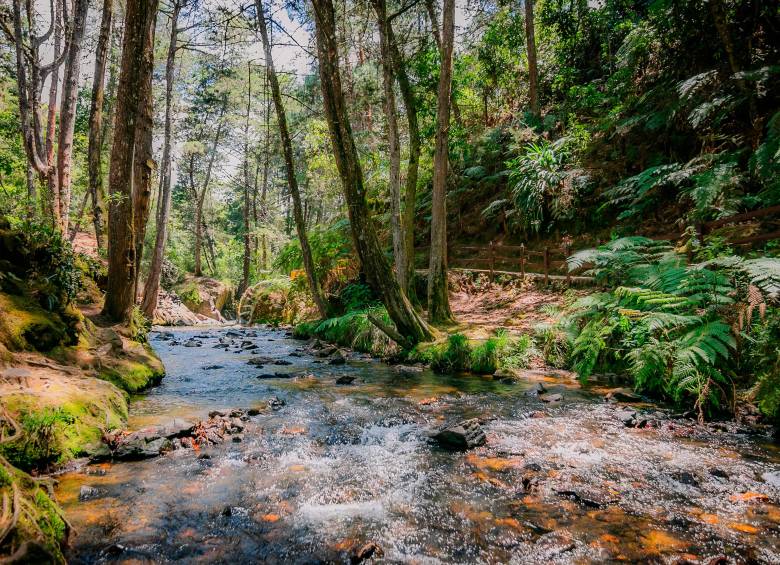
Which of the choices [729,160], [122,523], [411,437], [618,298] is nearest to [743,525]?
[411,437]

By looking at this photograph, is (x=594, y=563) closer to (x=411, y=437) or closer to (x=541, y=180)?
(x=411, y=437)

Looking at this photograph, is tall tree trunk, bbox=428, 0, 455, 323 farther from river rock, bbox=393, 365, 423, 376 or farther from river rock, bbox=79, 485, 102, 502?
river rock, bbox=79, 485, 102, 502

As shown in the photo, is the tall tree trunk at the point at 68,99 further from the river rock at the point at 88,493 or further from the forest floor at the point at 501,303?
the forest floor at the point at 501,303

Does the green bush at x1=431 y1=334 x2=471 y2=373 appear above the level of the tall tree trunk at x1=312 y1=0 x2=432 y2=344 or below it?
below

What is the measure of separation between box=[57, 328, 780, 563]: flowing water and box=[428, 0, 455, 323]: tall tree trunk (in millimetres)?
4999

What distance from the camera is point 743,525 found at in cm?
282

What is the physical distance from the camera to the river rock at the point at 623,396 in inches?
231

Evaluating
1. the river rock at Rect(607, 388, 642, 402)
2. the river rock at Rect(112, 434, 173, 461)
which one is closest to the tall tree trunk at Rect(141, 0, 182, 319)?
the river rock at Rect(112, 434, 173, 461)

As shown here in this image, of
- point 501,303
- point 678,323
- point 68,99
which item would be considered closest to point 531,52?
point 501,303

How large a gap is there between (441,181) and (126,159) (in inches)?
238

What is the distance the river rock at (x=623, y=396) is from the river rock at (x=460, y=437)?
7.82 feet

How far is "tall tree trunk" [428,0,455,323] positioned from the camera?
9602mm

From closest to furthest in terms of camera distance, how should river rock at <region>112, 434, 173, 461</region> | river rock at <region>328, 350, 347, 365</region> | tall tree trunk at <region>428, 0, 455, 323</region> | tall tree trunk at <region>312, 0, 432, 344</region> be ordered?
river rock at <region>112, 434, 173, 461</region> < tall tree trunk at <region>312, 0, 432, 344</region> < river rock at <region>328, 350, 347, 365</region> < tall tree trunk at <region>428, 0, 455, 323</region>

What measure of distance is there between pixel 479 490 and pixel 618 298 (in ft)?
15.7
